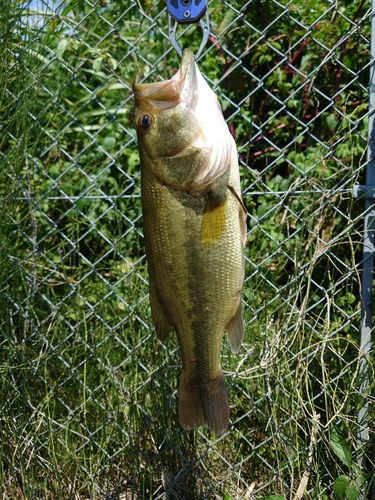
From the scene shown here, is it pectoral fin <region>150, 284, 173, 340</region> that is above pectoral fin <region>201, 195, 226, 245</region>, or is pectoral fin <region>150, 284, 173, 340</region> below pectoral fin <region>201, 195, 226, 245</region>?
below

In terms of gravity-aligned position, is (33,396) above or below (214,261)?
below

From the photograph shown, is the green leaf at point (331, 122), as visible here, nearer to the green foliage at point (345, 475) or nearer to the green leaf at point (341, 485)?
the green foliage at point (345, 475)

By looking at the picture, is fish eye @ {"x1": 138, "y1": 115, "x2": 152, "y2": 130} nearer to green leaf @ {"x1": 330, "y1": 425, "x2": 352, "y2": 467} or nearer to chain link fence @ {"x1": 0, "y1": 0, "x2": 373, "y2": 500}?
chain link fence @ {"x1": 0, "y1": 0, "x2": 373, "y2": 500}

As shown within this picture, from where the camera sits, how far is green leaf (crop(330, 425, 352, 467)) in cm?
292

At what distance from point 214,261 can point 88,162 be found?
2562 mm

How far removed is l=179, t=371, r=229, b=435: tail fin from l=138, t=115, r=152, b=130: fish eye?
783 millimetres

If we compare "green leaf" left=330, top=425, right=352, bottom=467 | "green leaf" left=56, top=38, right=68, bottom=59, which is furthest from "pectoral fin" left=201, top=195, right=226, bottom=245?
"green leaf" left=56, top=38, right=68, bottom=59

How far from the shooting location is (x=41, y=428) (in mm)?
3404

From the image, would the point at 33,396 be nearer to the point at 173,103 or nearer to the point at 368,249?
the point at 368,249

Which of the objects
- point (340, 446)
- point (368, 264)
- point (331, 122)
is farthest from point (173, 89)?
point (331, 122)

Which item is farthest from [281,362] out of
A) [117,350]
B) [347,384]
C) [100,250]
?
[100,250]

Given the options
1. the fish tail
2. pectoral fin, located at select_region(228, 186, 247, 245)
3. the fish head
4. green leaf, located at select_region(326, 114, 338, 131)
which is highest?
the fish head

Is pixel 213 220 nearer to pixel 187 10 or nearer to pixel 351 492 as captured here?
pixel 187 10

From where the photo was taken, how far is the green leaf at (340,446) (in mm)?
2916
